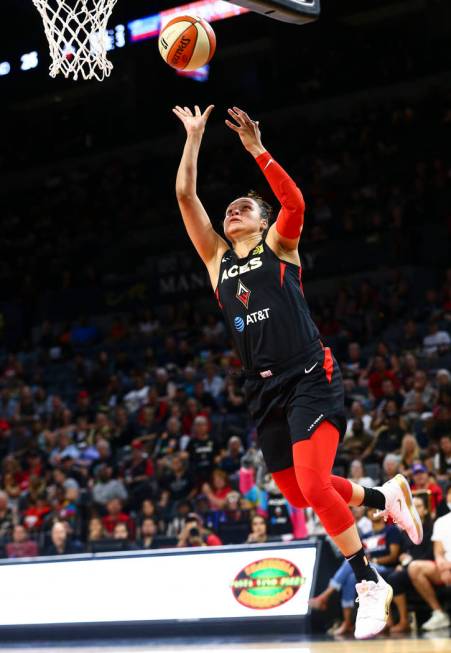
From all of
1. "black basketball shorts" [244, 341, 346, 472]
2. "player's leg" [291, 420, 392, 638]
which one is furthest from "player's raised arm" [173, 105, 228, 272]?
"player's leg" [291, 420, 392, 638]

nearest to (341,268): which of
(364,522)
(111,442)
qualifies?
(111,442)

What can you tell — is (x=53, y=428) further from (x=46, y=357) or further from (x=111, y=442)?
(x=46, y=357)

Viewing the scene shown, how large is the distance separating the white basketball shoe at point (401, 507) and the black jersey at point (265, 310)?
4.35 ft

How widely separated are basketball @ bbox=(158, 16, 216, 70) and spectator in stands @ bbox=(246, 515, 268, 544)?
6937 mm

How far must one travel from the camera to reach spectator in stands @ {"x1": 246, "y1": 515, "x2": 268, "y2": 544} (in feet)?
41.7

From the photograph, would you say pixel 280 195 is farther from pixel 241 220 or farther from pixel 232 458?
pixel 232 458

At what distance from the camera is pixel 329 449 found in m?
6.31

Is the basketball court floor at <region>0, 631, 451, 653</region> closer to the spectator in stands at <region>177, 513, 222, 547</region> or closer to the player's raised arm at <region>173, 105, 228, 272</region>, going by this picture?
the spectator in stands at <region>177, 513, 222, 547</region>

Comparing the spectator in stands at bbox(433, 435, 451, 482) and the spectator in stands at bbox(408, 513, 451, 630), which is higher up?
the spectator in stands at bbox(433, 435, 451, 482)

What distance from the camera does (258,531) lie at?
12.8m

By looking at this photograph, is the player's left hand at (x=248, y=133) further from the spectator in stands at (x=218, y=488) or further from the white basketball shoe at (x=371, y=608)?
the spectator in stands at (x=218, y=488)

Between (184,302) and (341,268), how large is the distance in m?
3.89

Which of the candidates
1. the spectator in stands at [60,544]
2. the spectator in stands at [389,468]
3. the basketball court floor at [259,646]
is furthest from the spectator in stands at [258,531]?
the spectator in stands at [60,544]

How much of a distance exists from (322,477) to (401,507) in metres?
1.24
